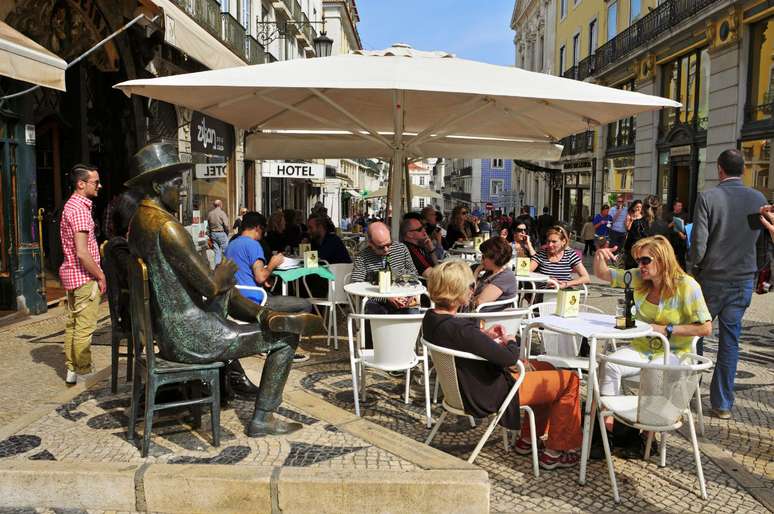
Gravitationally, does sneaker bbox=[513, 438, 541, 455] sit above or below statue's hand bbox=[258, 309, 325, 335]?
below

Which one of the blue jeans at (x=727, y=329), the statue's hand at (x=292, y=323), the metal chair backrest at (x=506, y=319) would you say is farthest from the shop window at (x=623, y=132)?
the statue's hand at (x=292, y=323)

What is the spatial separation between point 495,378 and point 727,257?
224 centimetres

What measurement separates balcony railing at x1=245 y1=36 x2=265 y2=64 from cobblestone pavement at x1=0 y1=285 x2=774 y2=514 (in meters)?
15.4

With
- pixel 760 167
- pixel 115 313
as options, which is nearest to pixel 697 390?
pixel 115 313

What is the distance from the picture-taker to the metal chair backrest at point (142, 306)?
11.2 ft

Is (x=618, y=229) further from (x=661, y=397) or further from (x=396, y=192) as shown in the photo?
(x=661, y=397)

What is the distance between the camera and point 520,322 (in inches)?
180

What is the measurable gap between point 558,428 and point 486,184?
6673cm

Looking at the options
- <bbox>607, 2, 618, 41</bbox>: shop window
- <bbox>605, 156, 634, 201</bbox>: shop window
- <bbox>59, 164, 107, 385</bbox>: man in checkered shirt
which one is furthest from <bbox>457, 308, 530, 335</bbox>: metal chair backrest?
<bbox>607, 2, 618, 41</bbox>: shop window

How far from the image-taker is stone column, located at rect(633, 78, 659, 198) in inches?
824

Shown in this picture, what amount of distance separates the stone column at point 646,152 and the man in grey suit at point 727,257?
17.2 meters

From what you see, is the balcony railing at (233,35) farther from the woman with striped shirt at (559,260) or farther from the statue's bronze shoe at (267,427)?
the statue's bronze shoe at (267,427)

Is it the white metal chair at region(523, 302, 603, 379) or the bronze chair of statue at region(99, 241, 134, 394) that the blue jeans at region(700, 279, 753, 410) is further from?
the bronze chair of statue at region(99, 241, 134, 394)

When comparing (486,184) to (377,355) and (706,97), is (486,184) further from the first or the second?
(377,355)
